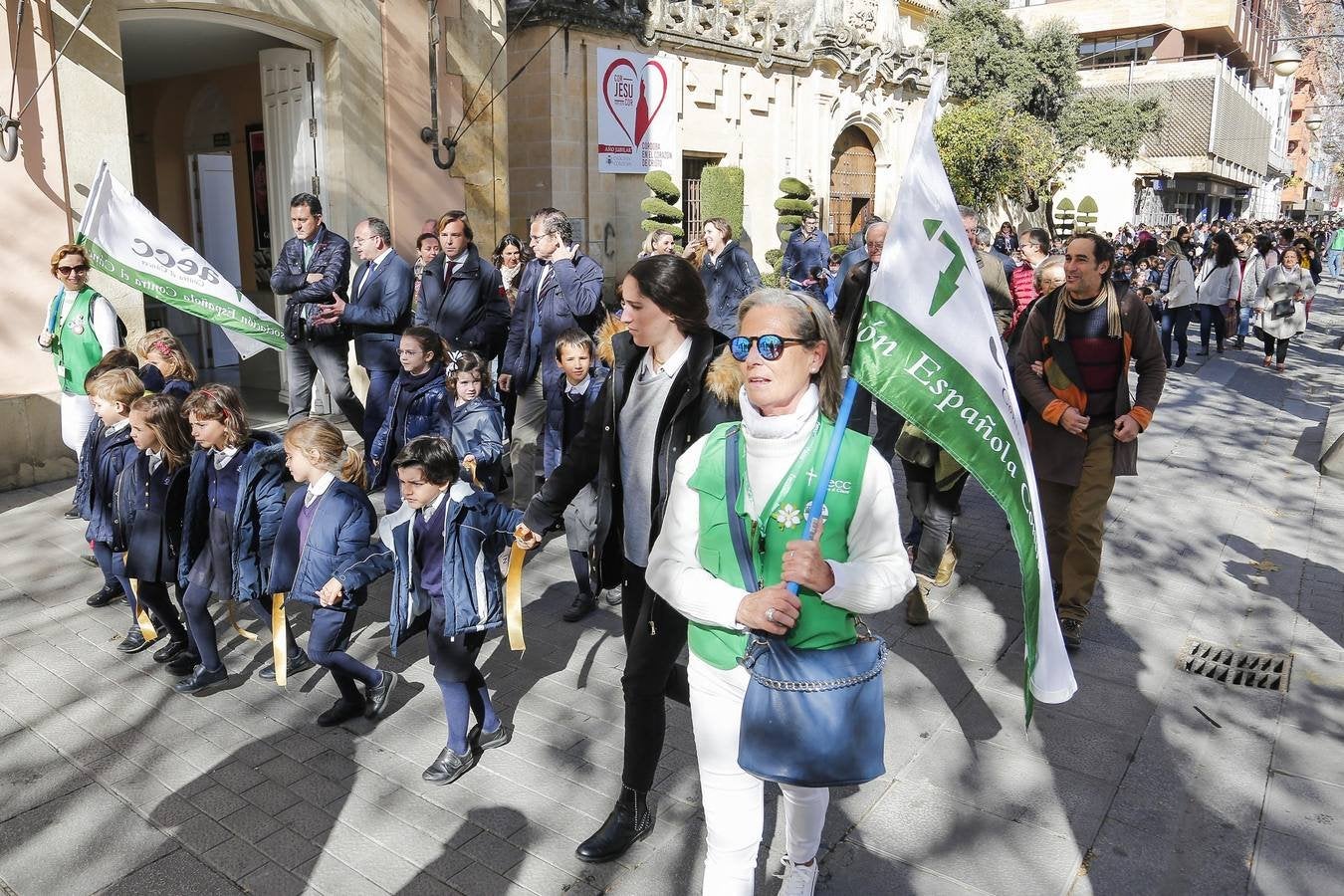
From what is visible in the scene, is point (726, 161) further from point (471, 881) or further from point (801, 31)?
point (471, 881)

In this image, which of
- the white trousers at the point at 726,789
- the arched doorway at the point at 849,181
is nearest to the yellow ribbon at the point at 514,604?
the white trousers at the point at 726,789

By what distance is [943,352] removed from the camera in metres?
2.62

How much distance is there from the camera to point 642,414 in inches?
138

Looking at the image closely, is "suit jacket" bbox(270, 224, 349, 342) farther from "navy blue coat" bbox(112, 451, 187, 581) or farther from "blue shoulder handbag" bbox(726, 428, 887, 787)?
"blue shoulder handbag" bbox(726, 428, 887, 787)

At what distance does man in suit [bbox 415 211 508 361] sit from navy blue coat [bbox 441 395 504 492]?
2.23 m

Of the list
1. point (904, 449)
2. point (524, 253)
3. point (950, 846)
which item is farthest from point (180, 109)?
point (950, 846)

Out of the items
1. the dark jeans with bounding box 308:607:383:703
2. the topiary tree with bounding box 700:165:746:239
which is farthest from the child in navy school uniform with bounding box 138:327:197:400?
the topiary tree with bounding box 700:165:746:239

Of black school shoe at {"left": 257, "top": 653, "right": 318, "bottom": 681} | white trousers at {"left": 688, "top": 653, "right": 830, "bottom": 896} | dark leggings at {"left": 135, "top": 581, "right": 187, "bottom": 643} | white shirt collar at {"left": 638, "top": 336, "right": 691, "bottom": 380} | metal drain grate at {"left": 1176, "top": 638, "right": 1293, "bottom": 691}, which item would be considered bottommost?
black school shoe at {"left": 257, "top": 653, "right": 318, "bottom": 681}

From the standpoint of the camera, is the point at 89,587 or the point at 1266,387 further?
the point at 1266,387

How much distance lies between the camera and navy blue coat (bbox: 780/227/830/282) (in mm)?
13820

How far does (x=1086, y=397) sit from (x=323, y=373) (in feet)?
18.2

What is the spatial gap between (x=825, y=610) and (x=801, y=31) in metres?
22.4

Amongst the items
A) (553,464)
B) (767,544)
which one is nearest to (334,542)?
(553,464)

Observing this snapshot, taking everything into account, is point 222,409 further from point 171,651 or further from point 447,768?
point 447,768
